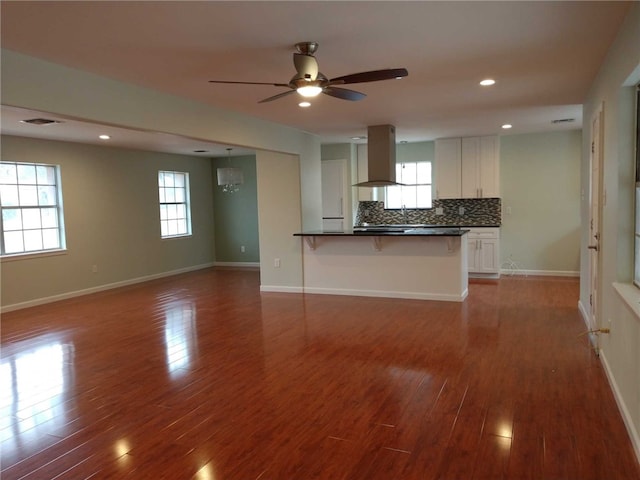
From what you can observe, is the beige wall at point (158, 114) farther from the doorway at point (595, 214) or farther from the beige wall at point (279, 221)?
the doorway at point (595, 214)

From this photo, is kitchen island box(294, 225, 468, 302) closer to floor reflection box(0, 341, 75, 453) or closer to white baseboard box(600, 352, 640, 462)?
white baseboard box(600, 352, 640, 462)

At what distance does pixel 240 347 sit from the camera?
14.1ft

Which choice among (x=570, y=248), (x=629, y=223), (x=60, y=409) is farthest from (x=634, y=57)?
(x=570, y=248)

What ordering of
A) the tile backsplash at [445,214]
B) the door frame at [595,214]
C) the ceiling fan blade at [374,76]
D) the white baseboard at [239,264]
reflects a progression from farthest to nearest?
the white baseboard at [239,264] → the tile backsplash at [445,214] → the door frame at [595,214] → the ceiling fan blade at [374,76]

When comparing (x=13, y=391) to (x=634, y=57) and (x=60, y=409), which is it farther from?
(x=634, y=57)

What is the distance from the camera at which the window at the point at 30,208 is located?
645 cm

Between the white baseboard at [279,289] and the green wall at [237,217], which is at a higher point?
the green wall at [237,217]

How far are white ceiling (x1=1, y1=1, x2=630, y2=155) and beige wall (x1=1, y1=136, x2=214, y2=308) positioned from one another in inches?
93.3

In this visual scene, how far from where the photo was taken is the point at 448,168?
25.9 ft

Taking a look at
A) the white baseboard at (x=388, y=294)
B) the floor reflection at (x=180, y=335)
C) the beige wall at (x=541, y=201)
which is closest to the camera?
the floor reflection at (x=180, y=335)

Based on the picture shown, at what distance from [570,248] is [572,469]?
619 cm

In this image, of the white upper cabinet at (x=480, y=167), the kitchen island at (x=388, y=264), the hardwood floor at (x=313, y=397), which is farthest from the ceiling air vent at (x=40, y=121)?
the white upper cabinet at (x=480, y=167)

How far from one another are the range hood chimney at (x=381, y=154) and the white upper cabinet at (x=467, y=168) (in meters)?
1.70

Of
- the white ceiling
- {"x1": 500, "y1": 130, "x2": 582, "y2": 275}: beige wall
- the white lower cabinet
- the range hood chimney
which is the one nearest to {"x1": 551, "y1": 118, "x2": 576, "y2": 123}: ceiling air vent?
{"x1": 500, "y1": 130, "x2": 582, "y2": 275}: beige wall
